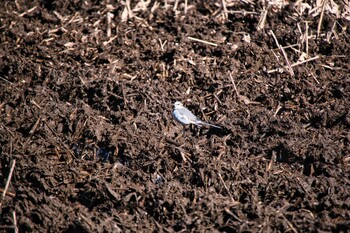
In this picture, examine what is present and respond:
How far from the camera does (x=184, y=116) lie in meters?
4.44

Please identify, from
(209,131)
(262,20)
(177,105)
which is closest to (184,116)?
(177,105)

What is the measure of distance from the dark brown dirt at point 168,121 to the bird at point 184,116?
9 cm

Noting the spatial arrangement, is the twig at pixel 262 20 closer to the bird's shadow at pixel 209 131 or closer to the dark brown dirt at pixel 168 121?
the dark brown dirt at pixel 168 121

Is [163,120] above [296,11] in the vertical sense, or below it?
below

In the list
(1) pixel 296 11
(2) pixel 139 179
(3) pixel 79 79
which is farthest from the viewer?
(1) pixel 296 11

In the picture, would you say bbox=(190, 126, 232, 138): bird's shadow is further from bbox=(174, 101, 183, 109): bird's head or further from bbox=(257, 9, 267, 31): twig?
bbox=(257, 9, 267, 31): twig

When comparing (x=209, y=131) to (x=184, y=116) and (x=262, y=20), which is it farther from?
(x=262, y=20)

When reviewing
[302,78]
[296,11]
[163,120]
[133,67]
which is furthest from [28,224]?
[296,11]

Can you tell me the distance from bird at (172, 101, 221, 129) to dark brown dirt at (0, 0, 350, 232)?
0.28 ft

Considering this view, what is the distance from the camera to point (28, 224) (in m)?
3.61

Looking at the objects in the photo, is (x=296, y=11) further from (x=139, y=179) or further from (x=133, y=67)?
(x=139, y=179)

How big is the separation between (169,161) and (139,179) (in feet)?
1.13

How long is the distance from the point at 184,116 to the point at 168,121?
0.68 ft

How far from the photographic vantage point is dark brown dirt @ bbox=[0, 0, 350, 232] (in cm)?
368
